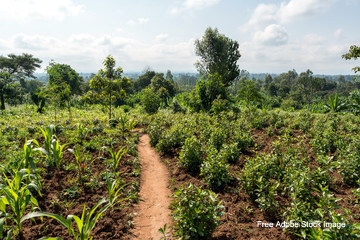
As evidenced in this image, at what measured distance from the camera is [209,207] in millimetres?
3238

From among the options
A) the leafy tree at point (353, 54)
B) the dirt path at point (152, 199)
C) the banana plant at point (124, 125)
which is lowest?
the dirt path at point (152, 199)

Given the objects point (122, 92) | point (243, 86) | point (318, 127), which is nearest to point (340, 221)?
point (318, 127)

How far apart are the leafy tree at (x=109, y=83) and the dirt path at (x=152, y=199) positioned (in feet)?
19.8

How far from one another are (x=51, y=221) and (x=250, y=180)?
4217 mm

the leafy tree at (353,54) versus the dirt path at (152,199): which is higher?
the leafy tree at (353,54)

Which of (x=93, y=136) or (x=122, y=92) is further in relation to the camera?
(x=122, y=92)

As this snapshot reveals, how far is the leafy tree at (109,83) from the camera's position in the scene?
12047 mm

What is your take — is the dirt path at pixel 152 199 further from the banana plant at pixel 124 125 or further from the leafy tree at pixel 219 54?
the leafy tree at pixel 219 54

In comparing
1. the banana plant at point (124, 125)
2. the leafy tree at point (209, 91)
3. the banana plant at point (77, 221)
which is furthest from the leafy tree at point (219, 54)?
the banana plant at point (77, 221)

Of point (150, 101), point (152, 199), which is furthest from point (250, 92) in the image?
point (152, 199)

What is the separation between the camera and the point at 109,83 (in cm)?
1208

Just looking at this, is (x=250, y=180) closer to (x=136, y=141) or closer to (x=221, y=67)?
(x=136, y=141)

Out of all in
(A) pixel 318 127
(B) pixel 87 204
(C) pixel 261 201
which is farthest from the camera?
(A) pixel 318 127

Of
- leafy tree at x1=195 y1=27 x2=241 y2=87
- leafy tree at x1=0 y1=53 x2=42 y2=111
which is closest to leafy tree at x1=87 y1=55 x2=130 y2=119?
leafy tree at x1=195 y1=27 x2=241 y2=87
